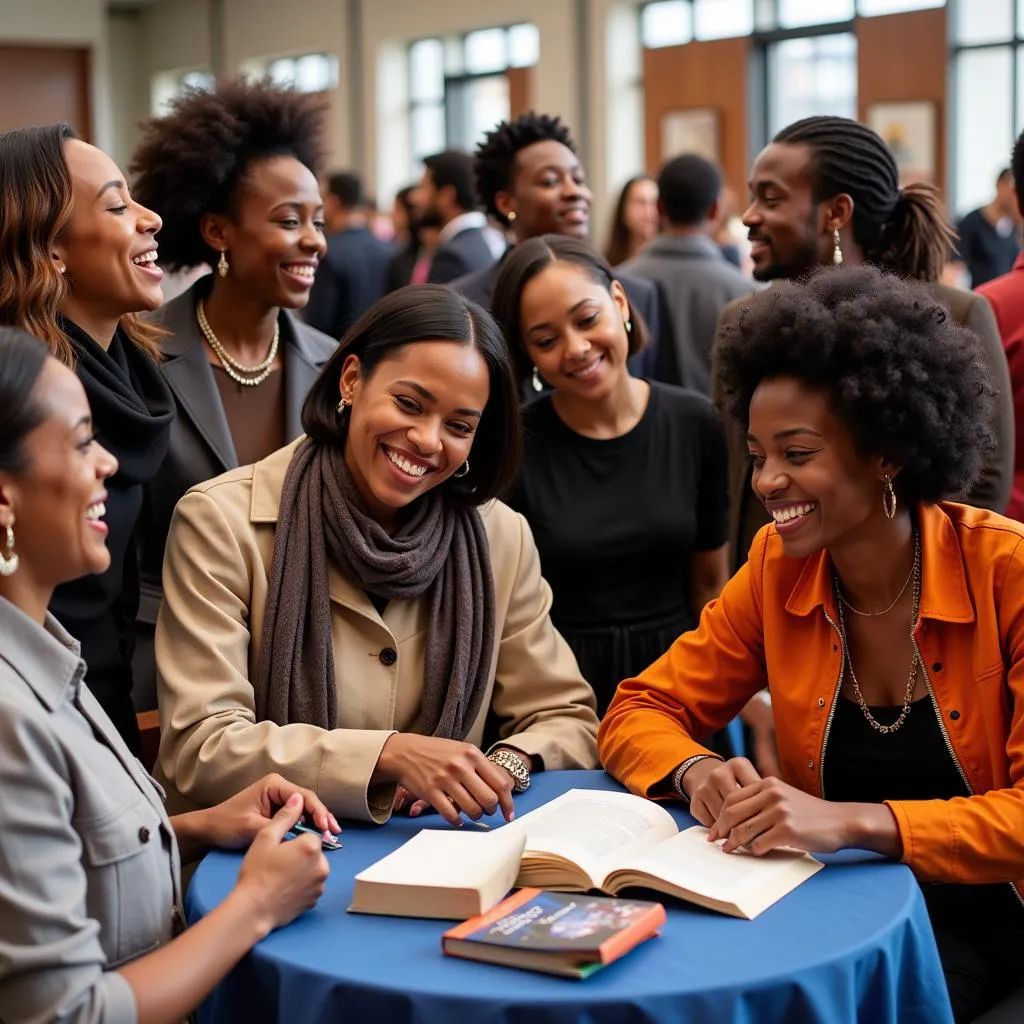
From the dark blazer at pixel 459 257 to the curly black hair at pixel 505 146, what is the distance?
2.78 feet

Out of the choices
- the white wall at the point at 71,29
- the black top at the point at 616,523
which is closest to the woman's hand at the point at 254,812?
the black top at the point at 616,523

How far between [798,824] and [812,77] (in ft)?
33.9

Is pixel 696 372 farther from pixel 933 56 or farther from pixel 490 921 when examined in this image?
pixel 933 56

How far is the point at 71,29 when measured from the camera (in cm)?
1659

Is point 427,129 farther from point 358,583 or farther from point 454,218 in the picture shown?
point 358,583

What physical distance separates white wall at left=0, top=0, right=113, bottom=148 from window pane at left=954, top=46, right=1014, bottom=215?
10.5 m

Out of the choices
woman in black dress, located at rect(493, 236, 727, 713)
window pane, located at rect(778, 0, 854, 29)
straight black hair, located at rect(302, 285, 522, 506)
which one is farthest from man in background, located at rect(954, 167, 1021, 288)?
straight black hair, located at rect(302, 285, 522, 506)

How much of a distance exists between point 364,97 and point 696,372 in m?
10.9

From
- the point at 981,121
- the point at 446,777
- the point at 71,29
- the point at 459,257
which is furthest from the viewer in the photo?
the point at 71,29

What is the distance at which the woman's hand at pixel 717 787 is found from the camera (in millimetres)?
2087

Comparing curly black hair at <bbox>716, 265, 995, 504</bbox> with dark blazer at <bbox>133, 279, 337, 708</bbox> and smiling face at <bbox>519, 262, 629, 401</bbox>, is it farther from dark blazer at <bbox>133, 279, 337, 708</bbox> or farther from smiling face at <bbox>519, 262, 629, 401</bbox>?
dark blazer at <bbox>133, 279, 337, 708</bbox>

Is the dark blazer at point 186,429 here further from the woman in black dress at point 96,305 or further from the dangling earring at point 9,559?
the dangling earring at point 9,559

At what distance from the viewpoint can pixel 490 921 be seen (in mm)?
1712

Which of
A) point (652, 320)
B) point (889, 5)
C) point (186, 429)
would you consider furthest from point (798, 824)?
point (889, 5)
